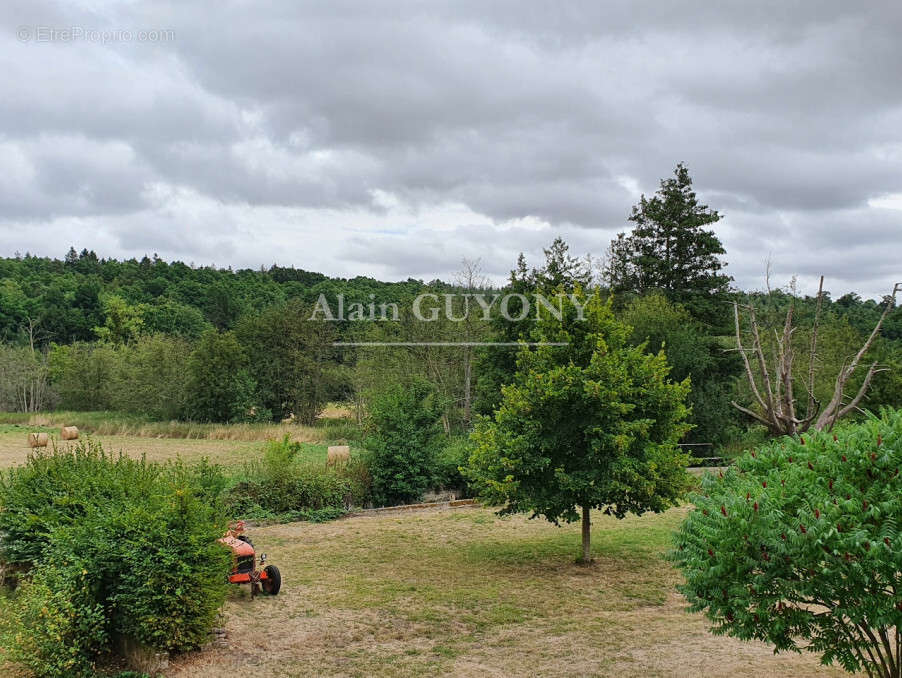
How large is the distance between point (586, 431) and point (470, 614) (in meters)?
3.60

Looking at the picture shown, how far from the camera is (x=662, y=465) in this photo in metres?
11.9

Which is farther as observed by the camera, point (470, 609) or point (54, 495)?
point (470, 609)

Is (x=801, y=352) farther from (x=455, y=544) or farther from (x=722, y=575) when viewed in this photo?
(x=722, y=575)

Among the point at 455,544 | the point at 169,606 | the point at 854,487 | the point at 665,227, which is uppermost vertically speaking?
the point at 665,227

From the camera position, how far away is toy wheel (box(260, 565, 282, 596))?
1077cm

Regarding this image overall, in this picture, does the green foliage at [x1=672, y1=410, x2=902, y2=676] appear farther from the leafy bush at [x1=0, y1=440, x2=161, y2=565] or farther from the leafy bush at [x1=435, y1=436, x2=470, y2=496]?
the leafy bush at [x1=435, y1=436, x2=470, y2=496]

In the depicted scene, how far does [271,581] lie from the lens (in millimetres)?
10852

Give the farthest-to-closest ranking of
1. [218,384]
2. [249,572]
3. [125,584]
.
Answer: [218,384] → [249,572] → [125,584]

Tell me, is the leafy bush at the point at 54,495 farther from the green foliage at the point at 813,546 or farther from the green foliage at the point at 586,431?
the green foliage at the point at 813,546

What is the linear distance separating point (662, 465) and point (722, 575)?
658 centimetres

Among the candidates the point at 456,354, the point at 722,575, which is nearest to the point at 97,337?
the point at 456,354

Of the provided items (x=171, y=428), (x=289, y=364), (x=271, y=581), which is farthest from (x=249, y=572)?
(x=289, y=364)

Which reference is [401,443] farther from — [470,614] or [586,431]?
[470,614]

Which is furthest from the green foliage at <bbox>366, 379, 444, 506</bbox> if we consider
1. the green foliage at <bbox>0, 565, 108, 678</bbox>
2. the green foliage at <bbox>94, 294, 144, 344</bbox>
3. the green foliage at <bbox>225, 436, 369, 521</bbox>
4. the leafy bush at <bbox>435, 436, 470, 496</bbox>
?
the green foliage at <bbox>94, 294, 144, 344</bbox>
